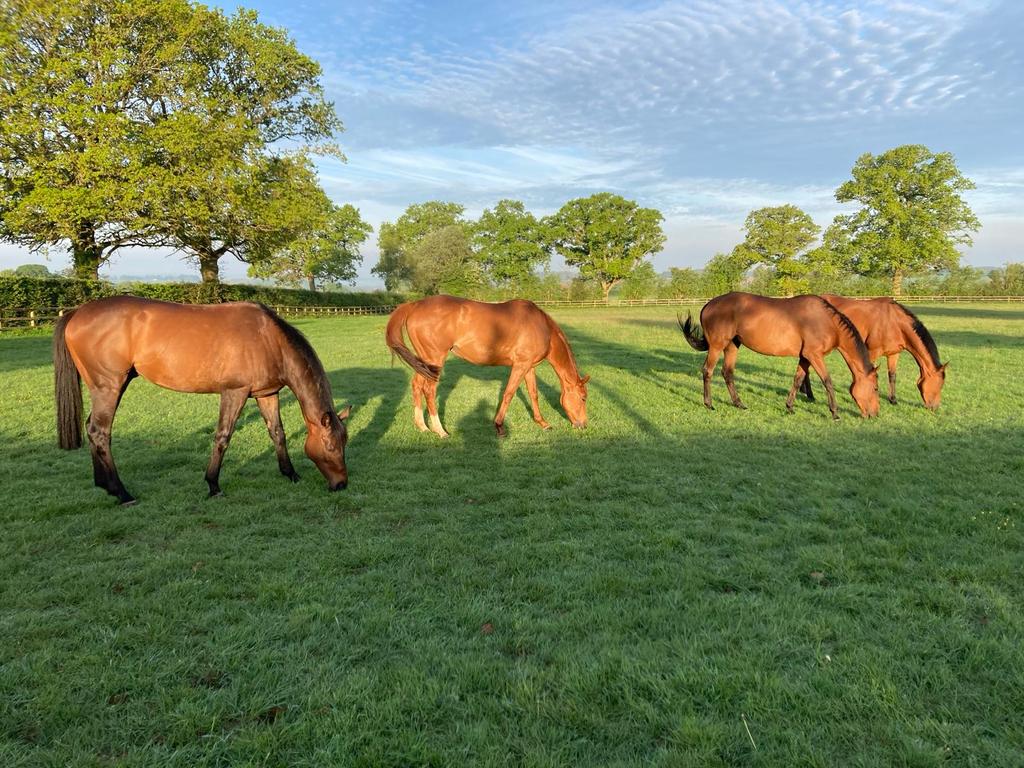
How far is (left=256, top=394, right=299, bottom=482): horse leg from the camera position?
603 centimetres

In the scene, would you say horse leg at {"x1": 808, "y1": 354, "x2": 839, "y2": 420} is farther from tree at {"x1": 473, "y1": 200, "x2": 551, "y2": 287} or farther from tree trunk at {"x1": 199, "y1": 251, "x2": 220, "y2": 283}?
tree at {"x1": 473, "y1": 200, "x2": 551, "y2": 287}

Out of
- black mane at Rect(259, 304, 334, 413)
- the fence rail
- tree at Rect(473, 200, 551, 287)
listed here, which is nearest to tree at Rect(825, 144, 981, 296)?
the fence rail

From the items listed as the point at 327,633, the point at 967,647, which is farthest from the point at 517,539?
the point at 967,647

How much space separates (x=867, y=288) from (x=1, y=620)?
64.8 m

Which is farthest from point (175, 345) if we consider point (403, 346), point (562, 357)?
point (562, 357)

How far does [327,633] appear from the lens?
308cm

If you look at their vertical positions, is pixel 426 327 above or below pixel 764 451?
above

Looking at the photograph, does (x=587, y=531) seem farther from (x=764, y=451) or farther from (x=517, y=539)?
(x=764, y=451)

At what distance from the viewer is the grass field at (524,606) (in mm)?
2309

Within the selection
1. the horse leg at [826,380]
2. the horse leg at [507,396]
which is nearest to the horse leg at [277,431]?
the horse leg at [507,396]

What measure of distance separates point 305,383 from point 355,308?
41965mm

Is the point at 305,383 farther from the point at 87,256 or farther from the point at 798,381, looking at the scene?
the point at 87,256

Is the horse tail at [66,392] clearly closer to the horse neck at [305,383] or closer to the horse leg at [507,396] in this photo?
the horse neck at [305,383]

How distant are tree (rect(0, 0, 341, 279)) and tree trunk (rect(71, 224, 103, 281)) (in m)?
0.05
